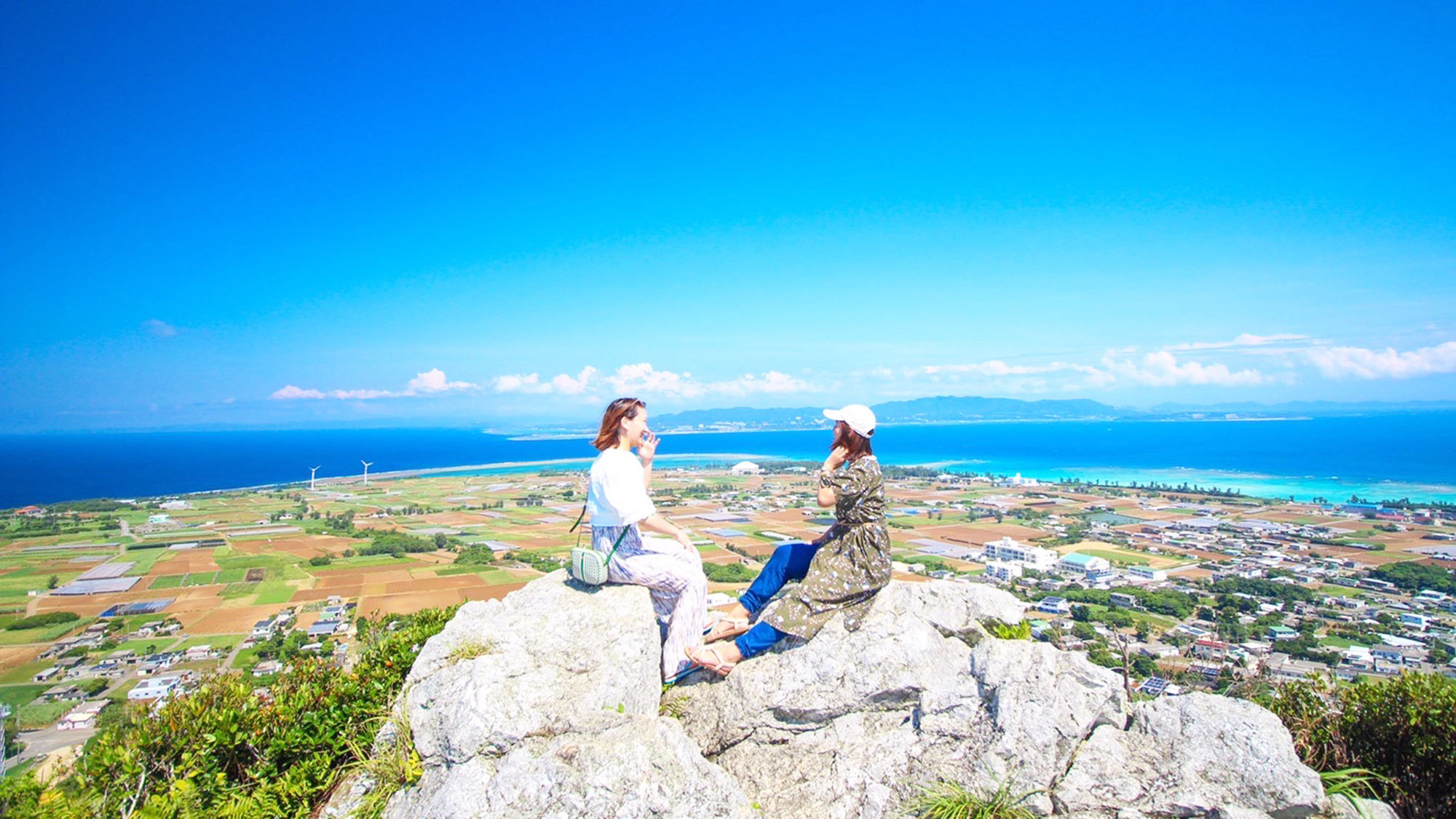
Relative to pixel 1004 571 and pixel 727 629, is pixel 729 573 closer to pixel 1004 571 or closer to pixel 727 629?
pixel 1004 571

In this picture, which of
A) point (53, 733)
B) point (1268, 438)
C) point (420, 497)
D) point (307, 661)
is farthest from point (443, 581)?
point (1268, 438)

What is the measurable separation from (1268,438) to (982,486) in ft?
513

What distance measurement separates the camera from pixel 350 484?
7538 centimetres

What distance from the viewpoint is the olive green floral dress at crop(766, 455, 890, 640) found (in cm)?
641

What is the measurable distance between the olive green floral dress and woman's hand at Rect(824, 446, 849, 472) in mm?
79

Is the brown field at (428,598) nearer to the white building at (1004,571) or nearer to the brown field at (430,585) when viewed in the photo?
the brown field at (430,585)

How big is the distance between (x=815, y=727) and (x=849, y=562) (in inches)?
62.2

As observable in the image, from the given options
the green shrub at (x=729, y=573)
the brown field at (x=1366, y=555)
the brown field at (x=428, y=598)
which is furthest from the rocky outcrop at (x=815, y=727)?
the brown field at (x=1366, y=555)

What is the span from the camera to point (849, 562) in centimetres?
662

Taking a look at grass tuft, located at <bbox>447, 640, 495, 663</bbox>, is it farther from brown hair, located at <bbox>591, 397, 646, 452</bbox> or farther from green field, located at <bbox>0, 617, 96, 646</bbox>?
green field, located at <bbox>0, 617, 96, 646</bbox>

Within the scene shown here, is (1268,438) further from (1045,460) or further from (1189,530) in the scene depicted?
(1189,530)

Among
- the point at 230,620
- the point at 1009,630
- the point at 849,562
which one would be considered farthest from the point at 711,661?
the point at 230,620

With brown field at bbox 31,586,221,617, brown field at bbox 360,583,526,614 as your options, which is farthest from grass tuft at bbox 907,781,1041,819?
brown field at bbox 31,586,221,617

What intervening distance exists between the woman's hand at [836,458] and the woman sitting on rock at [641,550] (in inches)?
64.4
